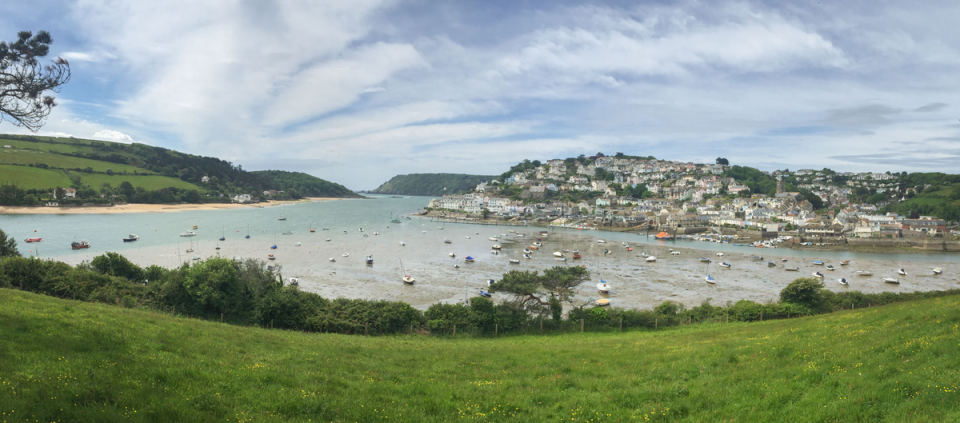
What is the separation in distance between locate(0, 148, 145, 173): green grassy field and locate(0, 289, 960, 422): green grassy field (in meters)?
117

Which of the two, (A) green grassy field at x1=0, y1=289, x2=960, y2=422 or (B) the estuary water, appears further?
(B) the estuary water

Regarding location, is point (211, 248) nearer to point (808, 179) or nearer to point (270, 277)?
point (270, 277)

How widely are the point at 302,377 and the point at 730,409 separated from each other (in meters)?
6.41

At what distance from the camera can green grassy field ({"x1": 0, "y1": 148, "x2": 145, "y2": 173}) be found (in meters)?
89.6

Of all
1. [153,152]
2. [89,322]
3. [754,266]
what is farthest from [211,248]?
[153,152]

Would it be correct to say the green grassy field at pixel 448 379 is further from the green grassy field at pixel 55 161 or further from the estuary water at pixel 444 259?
the green grassy field at pixel 55 161

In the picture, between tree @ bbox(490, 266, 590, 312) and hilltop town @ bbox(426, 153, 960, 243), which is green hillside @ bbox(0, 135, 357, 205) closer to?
hilltop town @ bbox(426, 153, 960, 243)

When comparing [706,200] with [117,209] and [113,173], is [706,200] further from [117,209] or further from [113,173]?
[113,173]

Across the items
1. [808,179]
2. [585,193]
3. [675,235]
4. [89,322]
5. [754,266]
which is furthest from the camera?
[808,179]

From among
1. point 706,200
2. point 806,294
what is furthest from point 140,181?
point 706,200

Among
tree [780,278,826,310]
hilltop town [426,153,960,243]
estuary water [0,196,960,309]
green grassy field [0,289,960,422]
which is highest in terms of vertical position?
hilltop town [426,153,960,243]

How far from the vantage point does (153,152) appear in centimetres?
14012

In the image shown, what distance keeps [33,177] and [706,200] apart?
152060 millimetres

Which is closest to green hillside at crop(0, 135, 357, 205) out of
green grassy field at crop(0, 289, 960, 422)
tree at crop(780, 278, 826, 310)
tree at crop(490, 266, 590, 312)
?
tree at crop(490, 266, 590, 312)
